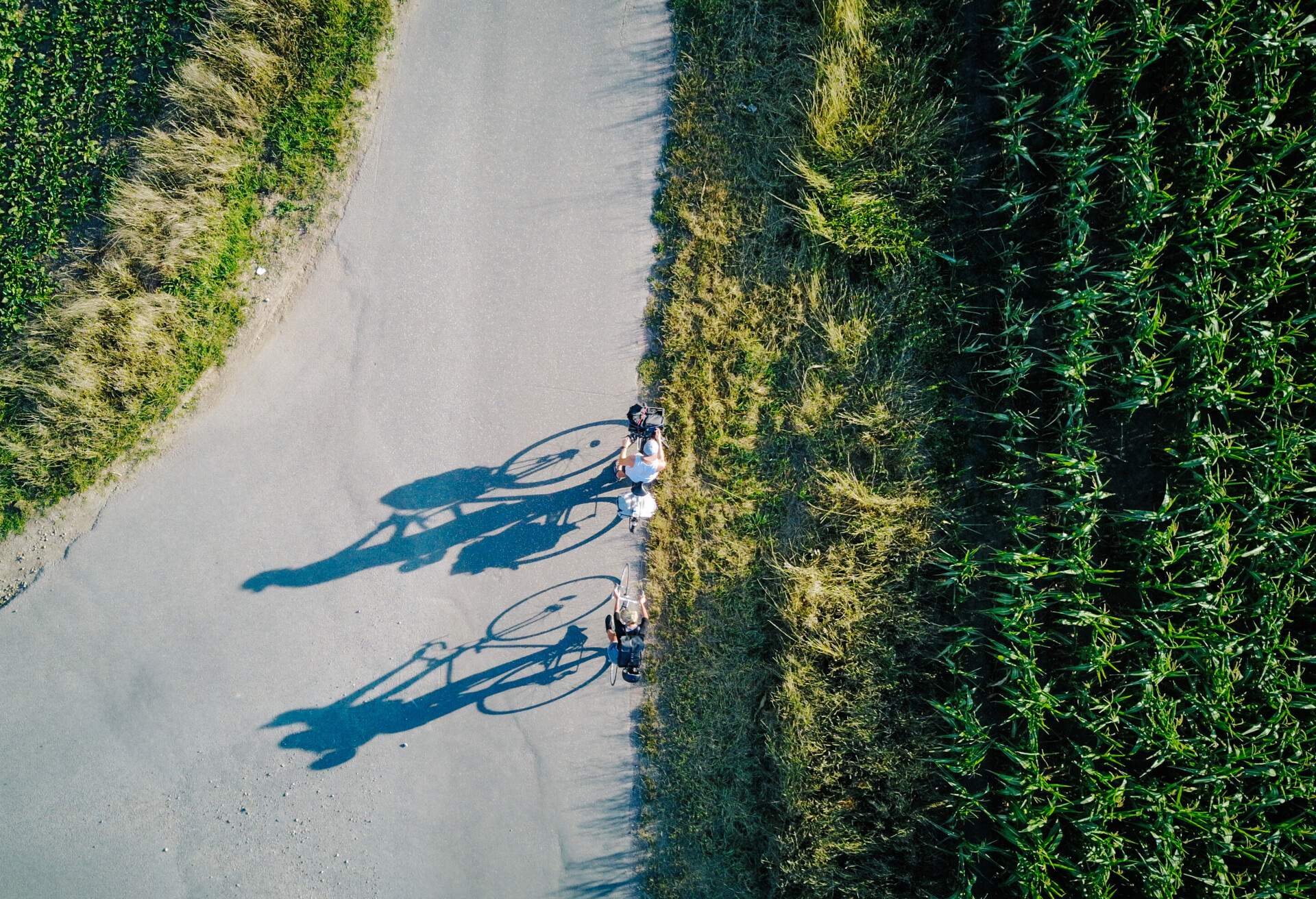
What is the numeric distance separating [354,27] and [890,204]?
6337 mm

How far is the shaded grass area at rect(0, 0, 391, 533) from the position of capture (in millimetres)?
7555

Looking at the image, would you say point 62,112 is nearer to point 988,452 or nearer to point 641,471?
point 641,471

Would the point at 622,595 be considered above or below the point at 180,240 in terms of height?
below

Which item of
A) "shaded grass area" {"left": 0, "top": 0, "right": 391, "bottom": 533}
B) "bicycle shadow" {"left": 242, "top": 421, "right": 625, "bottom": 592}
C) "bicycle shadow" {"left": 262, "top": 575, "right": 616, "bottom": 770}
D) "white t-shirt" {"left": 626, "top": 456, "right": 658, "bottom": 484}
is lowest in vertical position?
"bicycle shadow" {"left": 262, "top": 575, "right": 616, "bottom": 770}

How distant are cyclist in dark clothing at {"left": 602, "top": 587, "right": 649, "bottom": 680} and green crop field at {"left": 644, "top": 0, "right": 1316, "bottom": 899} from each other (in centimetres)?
37

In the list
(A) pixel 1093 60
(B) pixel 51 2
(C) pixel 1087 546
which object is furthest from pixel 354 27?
(C) pixel 1087 546

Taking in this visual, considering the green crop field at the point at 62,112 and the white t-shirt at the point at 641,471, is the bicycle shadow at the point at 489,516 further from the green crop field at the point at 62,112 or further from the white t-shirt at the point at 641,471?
the green crop field at the point at 62,112

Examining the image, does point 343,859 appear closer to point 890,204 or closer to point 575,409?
point 575,409

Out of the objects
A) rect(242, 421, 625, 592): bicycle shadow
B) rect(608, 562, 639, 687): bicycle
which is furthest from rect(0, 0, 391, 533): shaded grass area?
rect(608, 562, 639, 687): bicycle

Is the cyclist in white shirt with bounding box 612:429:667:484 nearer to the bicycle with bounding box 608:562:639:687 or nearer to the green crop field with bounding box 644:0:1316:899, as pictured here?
the green crop field with bounding box 644:0:1316:899

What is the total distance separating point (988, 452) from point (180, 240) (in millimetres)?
9127

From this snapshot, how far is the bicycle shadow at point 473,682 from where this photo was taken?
24.8ft

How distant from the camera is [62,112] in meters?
7.71

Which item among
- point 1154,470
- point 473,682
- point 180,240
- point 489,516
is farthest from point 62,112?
point 1154,470
